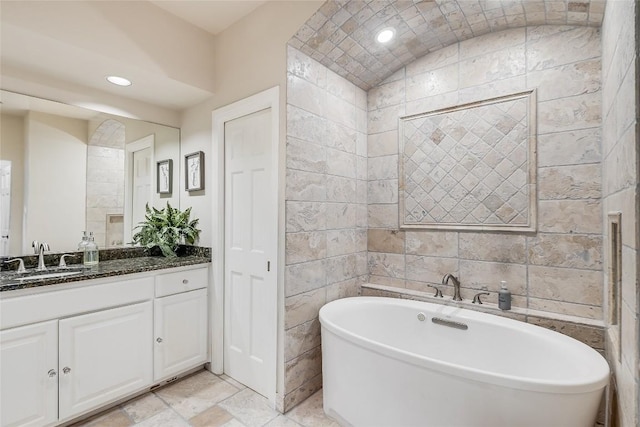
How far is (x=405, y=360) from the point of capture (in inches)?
62.5

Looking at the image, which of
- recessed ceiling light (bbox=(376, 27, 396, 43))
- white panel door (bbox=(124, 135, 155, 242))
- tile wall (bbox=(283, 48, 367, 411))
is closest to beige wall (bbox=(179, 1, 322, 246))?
tile wall (bbox=(283, 48, 367, 411))

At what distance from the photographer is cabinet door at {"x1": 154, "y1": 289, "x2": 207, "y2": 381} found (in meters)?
2.25

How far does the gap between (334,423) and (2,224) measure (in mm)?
2532

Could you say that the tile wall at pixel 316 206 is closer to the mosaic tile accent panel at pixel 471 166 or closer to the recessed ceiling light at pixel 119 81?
the mosaic tile accent panel at pixel 471 166

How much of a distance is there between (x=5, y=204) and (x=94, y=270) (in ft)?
2.54

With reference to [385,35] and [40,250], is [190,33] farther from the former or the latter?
[40,250]

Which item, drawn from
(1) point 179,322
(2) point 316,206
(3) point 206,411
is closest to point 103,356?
(1) point 179,322

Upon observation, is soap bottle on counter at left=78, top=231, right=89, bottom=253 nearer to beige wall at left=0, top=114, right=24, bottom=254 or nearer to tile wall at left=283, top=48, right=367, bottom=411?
beige wall at left=0, top=114, right=24, bottom=254

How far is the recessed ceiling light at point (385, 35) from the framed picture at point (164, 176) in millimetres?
2080

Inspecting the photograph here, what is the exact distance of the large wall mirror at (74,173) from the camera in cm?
209

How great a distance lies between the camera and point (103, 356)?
6.47ft

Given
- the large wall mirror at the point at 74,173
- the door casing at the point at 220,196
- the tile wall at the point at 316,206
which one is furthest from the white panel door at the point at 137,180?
the tile wall at the point at 316,206

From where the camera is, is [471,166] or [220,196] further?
[220,196]

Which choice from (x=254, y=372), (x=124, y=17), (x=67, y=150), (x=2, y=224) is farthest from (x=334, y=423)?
(x=124, y=17)
